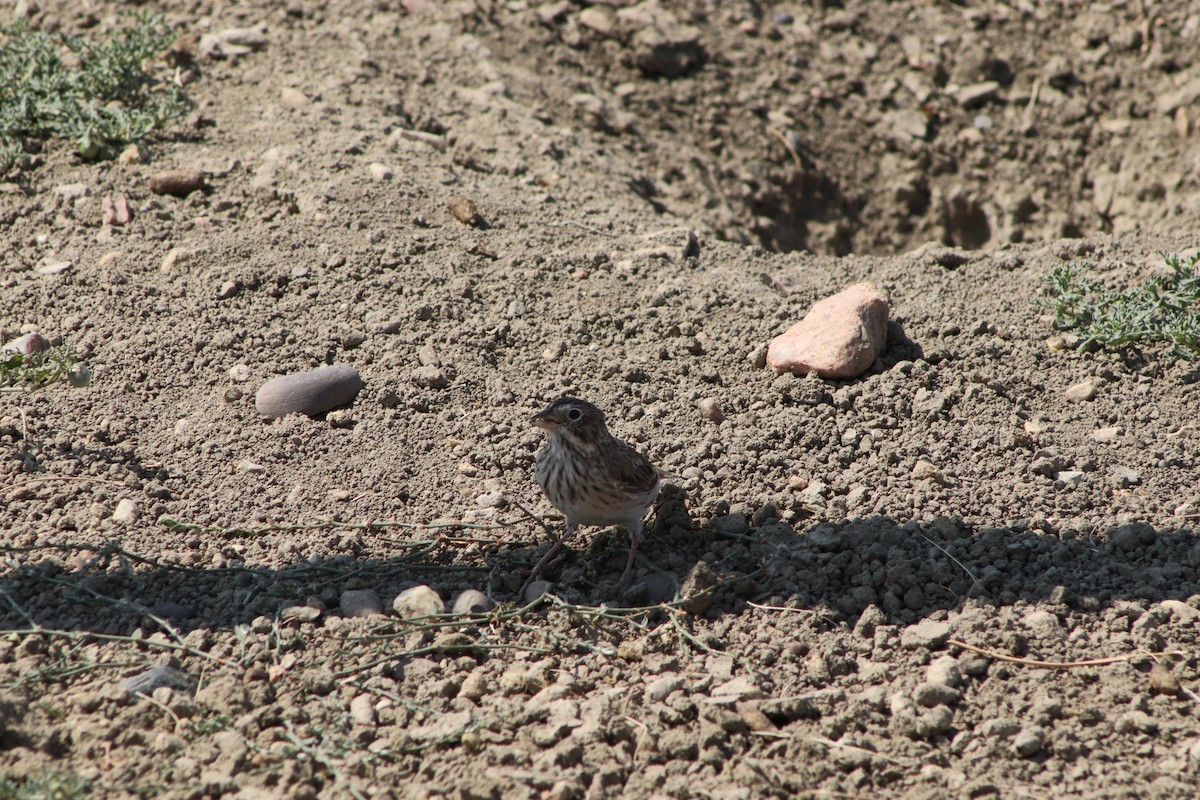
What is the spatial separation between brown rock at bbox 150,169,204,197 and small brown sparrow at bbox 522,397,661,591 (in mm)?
3414

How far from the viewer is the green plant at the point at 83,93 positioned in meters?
7.27

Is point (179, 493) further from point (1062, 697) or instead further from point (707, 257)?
point (1062, 697)

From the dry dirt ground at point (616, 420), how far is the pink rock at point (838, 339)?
0.36 ft

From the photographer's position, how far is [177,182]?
23.0 ft

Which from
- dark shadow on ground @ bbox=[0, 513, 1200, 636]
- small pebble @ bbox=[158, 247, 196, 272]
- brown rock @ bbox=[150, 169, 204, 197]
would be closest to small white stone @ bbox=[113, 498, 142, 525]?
dark shadow on ground @ bbox=[0, 513, 1200, 636]

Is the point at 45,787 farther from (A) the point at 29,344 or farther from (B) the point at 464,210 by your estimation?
(B) the point at 464,210

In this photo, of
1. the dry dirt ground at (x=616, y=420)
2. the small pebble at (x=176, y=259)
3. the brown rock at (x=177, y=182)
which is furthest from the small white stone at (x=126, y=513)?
the brown rock at (x=177, y=182)

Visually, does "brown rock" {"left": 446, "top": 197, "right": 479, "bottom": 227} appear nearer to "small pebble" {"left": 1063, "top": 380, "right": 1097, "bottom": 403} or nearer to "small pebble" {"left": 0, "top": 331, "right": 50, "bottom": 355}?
"small pebble" {"left": 0, "top": 331, "right": 50, "bottom": 355}

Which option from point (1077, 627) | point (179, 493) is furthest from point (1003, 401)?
point (179, 493)

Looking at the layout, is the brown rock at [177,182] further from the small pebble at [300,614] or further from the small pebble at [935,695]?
the small pebble at [935,695]

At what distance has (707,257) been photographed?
22.8ft

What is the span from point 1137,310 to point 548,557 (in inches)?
137

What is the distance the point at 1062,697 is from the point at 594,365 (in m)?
2.93

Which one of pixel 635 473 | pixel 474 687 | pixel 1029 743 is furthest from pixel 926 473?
pixel 474 687
